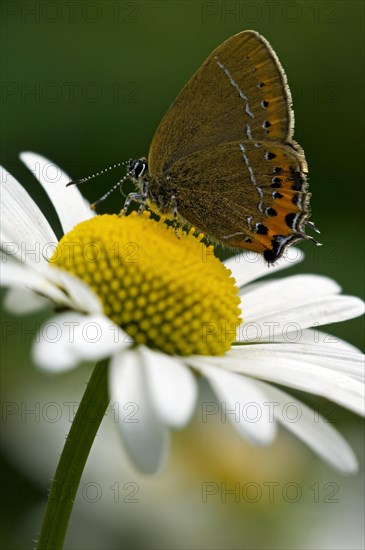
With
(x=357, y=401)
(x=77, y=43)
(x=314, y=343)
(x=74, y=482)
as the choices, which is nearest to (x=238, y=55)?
(x=314, y=343)

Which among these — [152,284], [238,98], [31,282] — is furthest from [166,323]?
[238,98]

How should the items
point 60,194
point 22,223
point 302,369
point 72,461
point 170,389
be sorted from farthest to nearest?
point 60,194 → point 22,223 → point 302,369 → point 72,461 → point 170,389

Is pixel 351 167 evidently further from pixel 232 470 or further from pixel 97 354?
pixel 97 354

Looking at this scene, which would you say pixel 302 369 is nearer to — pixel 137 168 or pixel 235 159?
pixel 235 159

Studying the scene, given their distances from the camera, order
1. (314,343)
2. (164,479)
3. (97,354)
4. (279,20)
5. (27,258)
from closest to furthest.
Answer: (97,354), (27,258), (314,343), (164,479), (279,20)

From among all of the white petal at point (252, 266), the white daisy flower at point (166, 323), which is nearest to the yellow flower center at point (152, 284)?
the white daisy flower at point (166, 323)
